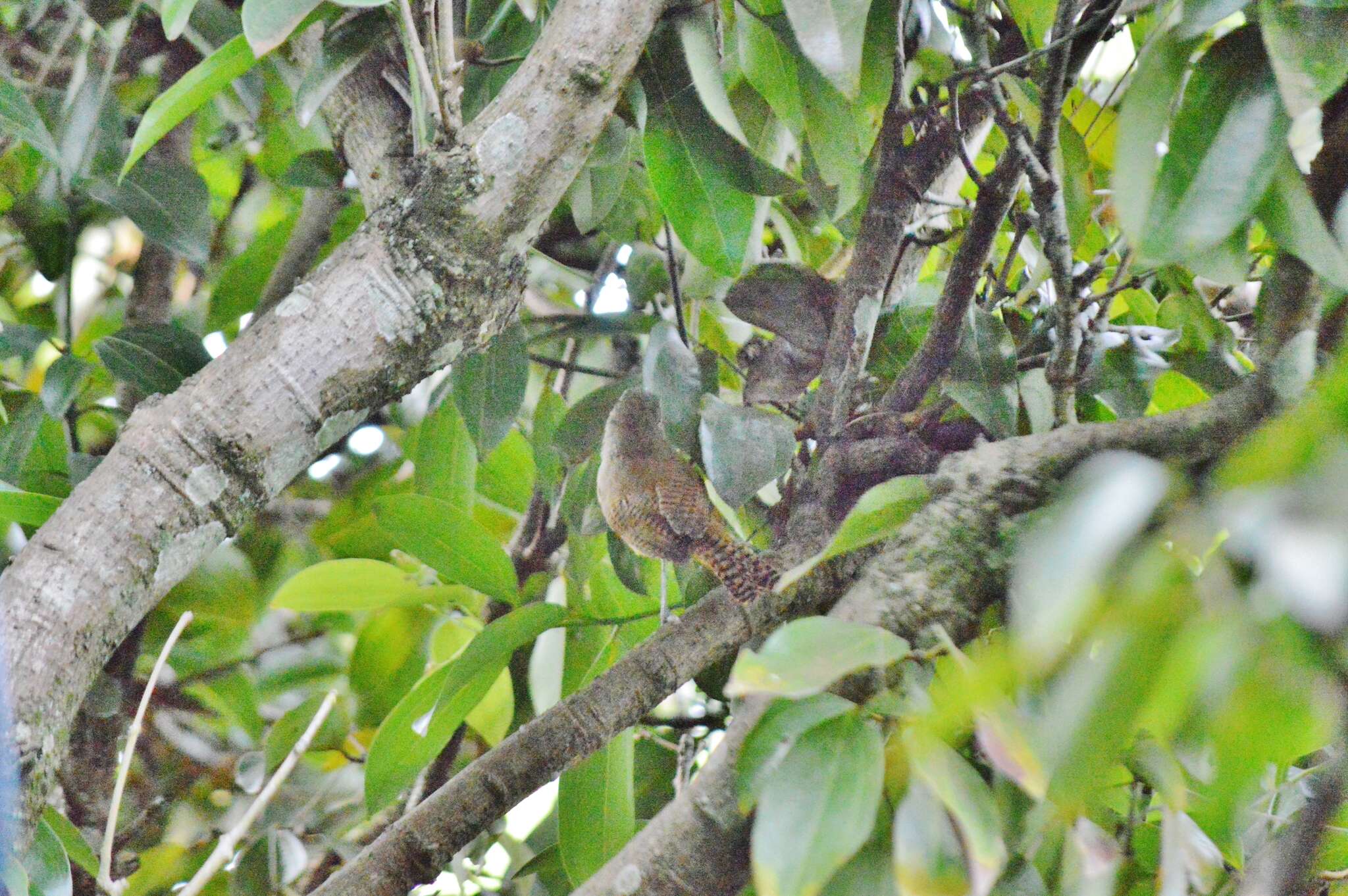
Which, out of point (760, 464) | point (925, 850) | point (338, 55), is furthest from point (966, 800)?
point (338, 55)

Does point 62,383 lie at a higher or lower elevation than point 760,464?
higher

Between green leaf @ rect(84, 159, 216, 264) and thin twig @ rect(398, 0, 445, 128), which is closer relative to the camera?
thin twig @ rect(398, 0, 445, 128)

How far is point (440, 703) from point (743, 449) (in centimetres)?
31

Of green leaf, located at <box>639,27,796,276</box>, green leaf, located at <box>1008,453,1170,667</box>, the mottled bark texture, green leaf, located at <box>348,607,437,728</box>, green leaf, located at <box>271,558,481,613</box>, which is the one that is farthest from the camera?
green leaf, located at <box>348,607,437,728</box>

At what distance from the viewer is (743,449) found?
635 millimetres

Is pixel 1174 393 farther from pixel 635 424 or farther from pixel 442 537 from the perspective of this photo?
pixel 442 537

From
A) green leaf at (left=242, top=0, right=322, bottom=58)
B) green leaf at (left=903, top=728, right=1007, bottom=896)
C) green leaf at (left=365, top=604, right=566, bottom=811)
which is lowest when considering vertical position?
green leaf at (left=365, top=604, right=566, bottom=811)

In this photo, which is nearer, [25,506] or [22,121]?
[25,506]

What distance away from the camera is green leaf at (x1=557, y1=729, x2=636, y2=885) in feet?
2.52

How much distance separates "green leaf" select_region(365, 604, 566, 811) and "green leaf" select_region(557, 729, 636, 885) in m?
0.09

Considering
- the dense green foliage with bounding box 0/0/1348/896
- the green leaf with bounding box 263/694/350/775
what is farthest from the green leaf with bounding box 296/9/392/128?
the green leaf with bounding box 263/694/350/775

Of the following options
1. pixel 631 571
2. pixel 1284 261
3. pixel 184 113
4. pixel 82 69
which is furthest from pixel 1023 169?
pixel 82 69

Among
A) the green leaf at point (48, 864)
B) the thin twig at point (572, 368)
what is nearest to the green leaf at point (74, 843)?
the green leaf at point (48, 864)

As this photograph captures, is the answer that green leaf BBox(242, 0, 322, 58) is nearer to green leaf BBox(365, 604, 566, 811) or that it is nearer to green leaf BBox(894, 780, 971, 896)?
green leaf BBox(365, 604, 566, 811)
